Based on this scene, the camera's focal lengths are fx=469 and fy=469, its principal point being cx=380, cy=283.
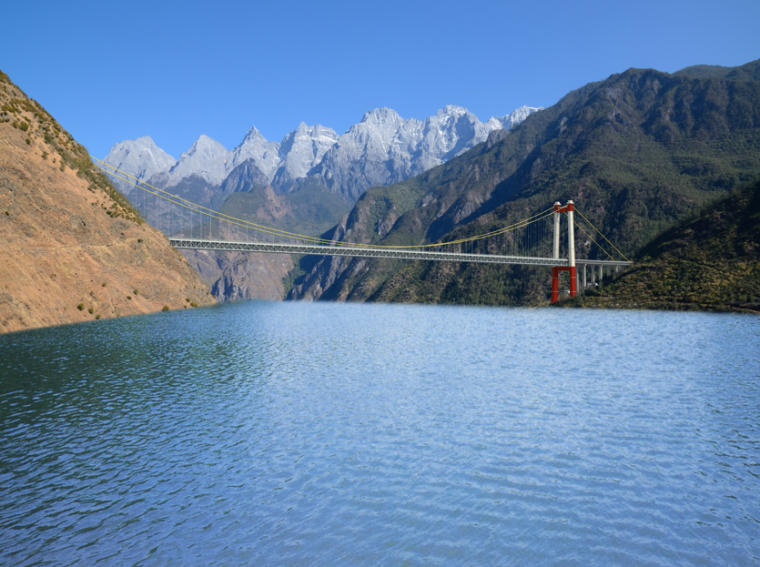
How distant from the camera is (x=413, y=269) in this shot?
186 m

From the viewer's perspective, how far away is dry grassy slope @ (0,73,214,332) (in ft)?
146

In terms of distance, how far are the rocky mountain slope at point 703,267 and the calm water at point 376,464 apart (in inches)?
2223

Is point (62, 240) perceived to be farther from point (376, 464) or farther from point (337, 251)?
point (337, 251)

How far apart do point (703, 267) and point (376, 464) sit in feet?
290

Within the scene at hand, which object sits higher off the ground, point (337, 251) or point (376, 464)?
point (337, 251)

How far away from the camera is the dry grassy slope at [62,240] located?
44406mm

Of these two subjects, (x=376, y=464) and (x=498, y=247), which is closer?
(x=376, y=464)

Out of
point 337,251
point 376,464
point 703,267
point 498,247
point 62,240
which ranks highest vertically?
point 498,247

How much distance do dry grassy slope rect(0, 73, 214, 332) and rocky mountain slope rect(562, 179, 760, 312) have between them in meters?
77.7

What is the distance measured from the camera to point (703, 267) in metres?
80.8

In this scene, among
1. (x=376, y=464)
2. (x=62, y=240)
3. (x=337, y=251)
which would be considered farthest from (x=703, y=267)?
(x=62, y=240)

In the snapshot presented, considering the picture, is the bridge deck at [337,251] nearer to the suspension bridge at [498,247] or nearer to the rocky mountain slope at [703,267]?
the suspension bridge at [498,247]

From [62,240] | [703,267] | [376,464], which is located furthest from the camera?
[703,267]

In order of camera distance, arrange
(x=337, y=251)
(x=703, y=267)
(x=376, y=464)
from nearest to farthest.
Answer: (x=376, y=464), (x=703, y=267), (x=337, y=251)
